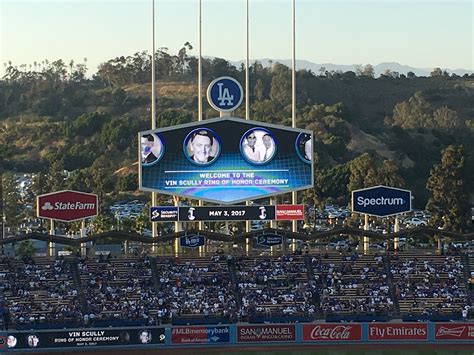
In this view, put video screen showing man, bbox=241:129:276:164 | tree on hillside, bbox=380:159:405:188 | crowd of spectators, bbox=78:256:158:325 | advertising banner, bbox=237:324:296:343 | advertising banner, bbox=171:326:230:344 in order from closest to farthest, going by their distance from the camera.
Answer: advertising banner, bbox=171:326:230:344 → advertising banner, bbox=237:324:296:343 → crowd of spectators, bbox=78:256:158:325 → video screen showing man, bbox=241:129:276:164 → tree on hillside, bbox=380:159:405:188

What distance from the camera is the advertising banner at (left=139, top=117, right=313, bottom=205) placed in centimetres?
5106

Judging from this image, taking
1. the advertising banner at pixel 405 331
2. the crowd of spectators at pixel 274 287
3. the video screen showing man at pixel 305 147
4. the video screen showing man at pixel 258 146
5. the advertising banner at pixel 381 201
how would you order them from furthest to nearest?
the advertising banner at pixel 381 201 → the video screen showing man at pixel 305 147 → the video screen showing man at pixel 258 146 → the crowd of spectators at pixel 274 287 → the advertising banner at pixel 405 331

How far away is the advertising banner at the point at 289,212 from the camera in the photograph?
52000 millimetres

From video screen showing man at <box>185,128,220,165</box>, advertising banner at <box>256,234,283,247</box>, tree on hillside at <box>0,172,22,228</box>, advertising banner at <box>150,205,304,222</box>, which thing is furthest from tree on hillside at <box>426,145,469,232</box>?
tree on hillside at <box>0,172,22,228</box>

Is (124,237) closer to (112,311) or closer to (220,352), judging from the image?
(112,311)

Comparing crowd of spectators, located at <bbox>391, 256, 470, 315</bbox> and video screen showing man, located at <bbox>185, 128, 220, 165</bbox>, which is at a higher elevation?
video screen showing man, located at <bbox>185, 128, 220, 165</bbox>

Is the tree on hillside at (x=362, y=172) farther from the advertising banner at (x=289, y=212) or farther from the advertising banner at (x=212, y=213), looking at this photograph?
the advertising banner at (x=212, y=213)

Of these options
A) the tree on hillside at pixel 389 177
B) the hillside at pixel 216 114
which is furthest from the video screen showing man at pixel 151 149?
the hillside at pixel 216 114

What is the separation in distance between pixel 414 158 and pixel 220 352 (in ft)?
309

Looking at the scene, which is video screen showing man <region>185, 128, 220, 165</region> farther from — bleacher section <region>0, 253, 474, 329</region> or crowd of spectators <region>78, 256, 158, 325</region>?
crowd of spectators <region>78, 256, 158, 325</region>

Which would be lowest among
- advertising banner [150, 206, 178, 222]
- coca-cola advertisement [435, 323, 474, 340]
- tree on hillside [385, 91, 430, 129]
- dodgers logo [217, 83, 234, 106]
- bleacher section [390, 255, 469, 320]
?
coca-cola advertisement [435, 323, 474, 340]

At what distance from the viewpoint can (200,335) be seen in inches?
1821

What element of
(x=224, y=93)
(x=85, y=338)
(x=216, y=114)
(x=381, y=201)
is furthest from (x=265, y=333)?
(x=216, y=114)

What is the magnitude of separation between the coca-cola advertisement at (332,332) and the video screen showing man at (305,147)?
9165mm
